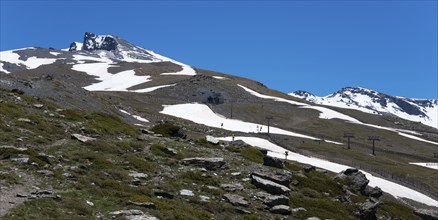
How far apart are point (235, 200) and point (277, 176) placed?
22.6ft

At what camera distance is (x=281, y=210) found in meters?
25.3

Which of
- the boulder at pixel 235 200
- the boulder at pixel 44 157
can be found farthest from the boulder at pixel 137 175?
the boulder at pixel 235 200

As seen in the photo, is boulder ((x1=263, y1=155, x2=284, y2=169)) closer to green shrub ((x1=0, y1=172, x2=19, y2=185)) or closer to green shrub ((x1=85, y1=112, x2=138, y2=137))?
green shrub ((x1=85, y1=112, x2=138, y2=137))

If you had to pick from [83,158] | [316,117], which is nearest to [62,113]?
[83,158]

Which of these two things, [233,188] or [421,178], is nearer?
[233,188]

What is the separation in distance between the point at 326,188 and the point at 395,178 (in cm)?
4615

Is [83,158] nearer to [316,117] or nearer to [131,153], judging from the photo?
[131,153]

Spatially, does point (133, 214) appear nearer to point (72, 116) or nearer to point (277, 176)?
point (277, 176)

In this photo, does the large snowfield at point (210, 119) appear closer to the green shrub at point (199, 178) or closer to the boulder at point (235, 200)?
the green shrub at point (199, 178)

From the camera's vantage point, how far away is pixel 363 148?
130500 millimetres

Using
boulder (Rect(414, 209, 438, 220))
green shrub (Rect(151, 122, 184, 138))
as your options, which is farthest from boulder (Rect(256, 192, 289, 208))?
green shrub (Rect(151, 122, 184, 138))

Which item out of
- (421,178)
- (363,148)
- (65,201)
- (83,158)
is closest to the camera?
(65,201)

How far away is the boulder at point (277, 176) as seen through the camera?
29.8 metres

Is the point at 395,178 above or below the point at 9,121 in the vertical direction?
below
